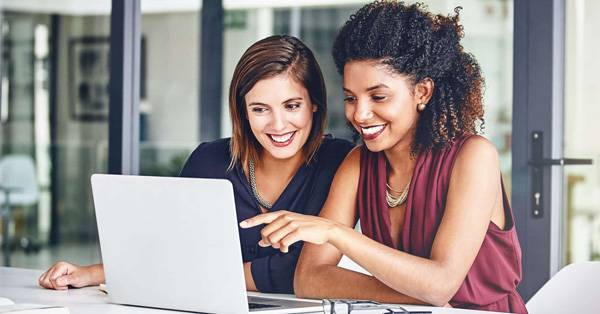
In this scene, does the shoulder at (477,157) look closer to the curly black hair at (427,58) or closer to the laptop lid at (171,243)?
the curly black hair at (427,58)

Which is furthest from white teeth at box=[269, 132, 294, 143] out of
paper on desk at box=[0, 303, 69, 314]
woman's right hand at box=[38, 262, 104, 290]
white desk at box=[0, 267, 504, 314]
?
paper on desk at box=[0, 303, 69, 314]

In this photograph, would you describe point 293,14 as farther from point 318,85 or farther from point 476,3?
point 318,85

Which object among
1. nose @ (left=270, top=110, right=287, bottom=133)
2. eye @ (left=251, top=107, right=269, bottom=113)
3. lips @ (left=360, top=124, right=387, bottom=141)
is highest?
eye @ (left=251, top=107, right=269, bottom=113)

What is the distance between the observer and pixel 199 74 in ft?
15.5

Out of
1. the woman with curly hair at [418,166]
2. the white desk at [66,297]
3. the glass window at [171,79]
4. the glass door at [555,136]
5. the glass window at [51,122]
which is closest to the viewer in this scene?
the white desk at [66,297]

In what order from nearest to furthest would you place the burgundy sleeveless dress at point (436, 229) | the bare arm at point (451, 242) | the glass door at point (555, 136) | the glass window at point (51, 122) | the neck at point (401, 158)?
the bare arm at point (451, 242), the burgundy sleeveless dress at point (436, 229), the neck at point (401, 158), the glass door at point (555, 136), the glass window at point (51, 122)

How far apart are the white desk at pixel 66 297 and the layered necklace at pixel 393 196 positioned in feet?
1.31

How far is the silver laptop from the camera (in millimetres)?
1783

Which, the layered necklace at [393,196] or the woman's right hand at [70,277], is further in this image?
the layered necklace at [393,196]

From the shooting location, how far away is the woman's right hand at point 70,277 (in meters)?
2.31

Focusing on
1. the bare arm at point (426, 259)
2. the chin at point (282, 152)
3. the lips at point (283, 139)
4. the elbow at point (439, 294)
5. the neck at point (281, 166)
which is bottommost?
the elbow at point (439, 294)

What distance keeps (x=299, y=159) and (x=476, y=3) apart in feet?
3.90

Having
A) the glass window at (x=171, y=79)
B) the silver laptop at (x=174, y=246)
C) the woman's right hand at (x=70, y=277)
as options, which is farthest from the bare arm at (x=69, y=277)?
the glass window at (x=171, y=79)

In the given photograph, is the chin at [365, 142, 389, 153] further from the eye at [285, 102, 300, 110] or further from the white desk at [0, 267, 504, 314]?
the white desk at [0, 267, 504, 314]
